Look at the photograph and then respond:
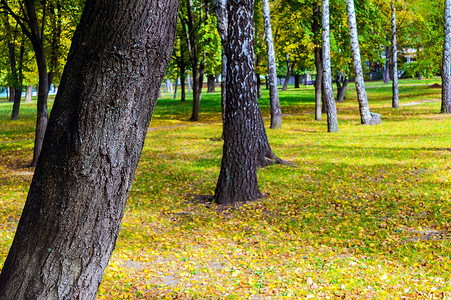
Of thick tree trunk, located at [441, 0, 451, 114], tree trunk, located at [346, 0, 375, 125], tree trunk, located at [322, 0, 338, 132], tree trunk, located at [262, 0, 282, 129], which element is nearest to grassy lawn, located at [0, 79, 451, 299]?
tree trunk, located at [322, 0, 338, 132]

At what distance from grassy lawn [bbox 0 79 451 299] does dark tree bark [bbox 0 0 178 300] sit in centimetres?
235

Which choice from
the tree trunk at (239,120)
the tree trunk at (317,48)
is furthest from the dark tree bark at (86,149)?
the tree trunk at (317,48)


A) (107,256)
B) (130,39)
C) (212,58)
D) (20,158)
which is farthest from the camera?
(212,58)

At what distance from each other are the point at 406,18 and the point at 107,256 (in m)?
30.3

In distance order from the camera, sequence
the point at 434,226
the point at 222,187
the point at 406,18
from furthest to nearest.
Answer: the point at 406,18 → the point at 222,187 → the point at 434,226

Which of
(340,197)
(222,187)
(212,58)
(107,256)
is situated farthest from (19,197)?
(212,58)

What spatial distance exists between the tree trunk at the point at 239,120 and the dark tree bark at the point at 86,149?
592cm

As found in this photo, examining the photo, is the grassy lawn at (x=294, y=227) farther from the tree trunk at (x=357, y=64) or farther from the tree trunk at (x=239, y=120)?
the tree trunk at (x=357, y=64)

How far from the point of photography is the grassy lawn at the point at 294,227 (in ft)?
17.4

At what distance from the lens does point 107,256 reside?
9.82 ft

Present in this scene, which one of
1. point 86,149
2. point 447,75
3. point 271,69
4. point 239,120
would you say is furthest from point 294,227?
point 447,75

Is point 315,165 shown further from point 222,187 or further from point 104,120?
point 104,120

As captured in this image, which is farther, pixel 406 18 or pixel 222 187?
pixel 406 18

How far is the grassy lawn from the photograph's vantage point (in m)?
5.32
